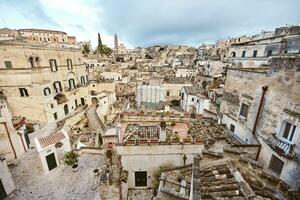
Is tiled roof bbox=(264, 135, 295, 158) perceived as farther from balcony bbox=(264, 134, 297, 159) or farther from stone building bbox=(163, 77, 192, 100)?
stone building bbox=(163, 77, 192, 100)

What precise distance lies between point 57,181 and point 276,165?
52.3ft

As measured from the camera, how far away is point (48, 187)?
37.6ft

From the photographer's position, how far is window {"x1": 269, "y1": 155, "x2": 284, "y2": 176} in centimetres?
973

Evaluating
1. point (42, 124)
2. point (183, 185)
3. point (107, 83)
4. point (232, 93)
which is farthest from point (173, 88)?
point (183, 185)

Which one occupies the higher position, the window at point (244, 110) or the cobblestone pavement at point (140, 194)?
the window at point (244, 110)

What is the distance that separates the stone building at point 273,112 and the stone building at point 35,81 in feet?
85.9

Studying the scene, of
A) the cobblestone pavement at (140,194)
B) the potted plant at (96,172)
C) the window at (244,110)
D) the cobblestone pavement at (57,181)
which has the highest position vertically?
the window at (244,110)

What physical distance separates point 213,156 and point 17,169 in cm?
1678

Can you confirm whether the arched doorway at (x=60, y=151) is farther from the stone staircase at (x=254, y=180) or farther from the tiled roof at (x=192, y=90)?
the tiled roof at (x=192, y=90)

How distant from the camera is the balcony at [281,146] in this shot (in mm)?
8781

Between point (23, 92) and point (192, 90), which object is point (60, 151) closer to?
point (23, 92)

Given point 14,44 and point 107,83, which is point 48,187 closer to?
point 14,44

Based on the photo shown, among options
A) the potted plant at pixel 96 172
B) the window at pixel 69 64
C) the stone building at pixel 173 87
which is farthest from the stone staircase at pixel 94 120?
the stone building at pixel 173 87

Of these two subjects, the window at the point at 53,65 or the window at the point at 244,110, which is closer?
the window at the point at 244,110
